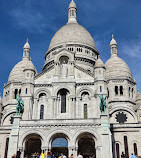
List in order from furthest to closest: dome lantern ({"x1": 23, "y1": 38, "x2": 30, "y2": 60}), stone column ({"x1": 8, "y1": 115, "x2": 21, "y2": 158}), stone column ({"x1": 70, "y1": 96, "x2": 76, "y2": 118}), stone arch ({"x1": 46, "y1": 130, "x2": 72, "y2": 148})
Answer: dome lantern ({"x1": 23, "y1": 38, "x2": 30, "y2": 60}), stone column ({"x1": 70, "y1": 96, "x2": 76, "y2": 118}), stone arch ({"x1": 46, "y1": 130, "x2": 72, "y2": 148}), stone column ({"x1": 8, "y1": 115, "x2": 21, "y2": 158})

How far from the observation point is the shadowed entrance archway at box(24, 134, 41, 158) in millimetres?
35694

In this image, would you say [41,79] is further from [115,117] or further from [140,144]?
[140,144]

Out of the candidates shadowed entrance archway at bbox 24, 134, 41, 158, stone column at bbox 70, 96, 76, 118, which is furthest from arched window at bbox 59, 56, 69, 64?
shadowed entrance archway at bbox 24, 134, 41, 158

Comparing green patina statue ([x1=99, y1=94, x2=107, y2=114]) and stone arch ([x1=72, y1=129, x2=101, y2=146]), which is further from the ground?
green patina statue ([x1=99, y1=94, x2=107, y2=114])

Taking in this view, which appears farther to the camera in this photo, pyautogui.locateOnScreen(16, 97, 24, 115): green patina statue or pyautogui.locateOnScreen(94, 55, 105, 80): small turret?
pyautogui.locateOnScreen(94, 55, 105, 80): small turret

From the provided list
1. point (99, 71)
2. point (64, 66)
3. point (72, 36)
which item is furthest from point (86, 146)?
point (72, 36)

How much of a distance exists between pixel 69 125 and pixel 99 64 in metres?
12.5

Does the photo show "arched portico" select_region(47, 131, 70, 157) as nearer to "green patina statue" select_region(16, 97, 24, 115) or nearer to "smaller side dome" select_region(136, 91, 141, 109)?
"green patina statue" select_region(16, 97, 24, 115)

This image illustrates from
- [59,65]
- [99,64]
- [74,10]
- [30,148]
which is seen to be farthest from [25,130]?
[74,10]

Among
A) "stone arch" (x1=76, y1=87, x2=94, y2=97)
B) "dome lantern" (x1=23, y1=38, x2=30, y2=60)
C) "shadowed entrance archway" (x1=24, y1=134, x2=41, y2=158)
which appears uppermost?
"dome lantern" (x1=23, y1=38, x2=30, y2=60)

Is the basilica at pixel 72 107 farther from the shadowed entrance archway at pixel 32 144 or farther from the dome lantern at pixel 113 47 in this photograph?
the dome lantern at pixel 113 47

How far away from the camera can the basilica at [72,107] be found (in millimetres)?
34375

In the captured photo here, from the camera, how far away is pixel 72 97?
40.0m

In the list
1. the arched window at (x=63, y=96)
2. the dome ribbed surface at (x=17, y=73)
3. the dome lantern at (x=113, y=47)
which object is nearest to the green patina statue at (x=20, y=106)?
the arched window at (x=63, y=96)
